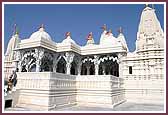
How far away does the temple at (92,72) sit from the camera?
12984mm

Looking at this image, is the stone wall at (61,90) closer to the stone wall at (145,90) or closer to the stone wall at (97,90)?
the stone wall at (97,90)

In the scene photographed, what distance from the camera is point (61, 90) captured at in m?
13.4

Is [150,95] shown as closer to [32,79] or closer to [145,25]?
[145,25]

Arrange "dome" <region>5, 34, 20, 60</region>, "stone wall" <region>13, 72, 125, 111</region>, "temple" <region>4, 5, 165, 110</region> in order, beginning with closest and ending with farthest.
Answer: "stone wall" <region>13, 72, 125, 111</region>
"temple" <region>4, 5, 165, 110</region>
"dome" <region>5, 34, 20, 60</region>

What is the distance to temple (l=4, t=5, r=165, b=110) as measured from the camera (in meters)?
13.0

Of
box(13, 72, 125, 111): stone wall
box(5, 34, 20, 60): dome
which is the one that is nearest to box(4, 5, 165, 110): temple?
box(13, 72, 125, 111): stone wall

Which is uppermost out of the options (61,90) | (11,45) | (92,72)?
(11,45)

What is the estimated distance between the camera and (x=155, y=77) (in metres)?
18.6

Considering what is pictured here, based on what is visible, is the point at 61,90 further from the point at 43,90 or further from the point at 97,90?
the point at 97,90

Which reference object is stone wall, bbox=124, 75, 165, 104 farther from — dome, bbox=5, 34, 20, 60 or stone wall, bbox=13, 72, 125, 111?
dome, bbox=5, 34, 20, 60

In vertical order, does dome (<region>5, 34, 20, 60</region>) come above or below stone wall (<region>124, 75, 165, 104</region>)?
above

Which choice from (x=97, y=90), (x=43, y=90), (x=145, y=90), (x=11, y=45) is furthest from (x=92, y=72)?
(x=43, y=90)

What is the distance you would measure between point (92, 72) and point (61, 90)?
1298cm

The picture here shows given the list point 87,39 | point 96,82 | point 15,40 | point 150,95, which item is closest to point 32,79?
point 96,82
